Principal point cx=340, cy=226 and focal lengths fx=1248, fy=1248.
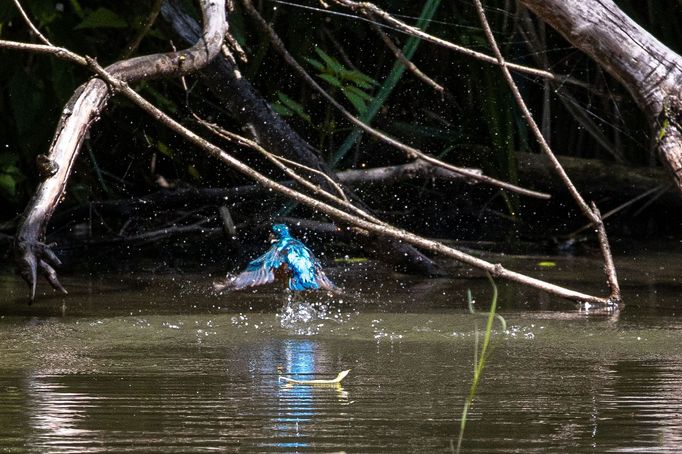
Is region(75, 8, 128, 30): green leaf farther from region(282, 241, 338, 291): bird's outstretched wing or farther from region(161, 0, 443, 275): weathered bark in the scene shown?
region(282, 241, 338, 291): bird's outstretched wing

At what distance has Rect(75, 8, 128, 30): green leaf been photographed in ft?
17.0

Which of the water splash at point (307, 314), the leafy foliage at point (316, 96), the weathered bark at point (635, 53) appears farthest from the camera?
the leafy foliage at point (316, 96)

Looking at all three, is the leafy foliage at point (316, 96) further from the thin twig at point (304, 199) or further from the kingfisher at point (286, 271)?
the thin twig at point (304, 199)

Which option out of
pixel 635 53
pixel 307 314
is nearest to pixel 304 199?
pixel 307 314

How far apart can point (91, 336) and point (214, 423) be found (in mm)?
1309

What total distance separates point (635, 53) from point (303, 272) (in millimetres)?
1409


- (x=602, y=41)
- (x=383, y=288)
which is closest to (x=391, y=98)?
(x=383, y=288)

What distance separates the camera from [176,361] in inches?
131

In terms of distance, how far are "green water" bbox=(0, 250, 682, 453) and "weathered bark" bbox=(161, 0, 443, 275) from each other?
11.9 inches

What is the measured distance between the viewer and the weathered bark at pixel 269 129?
5199 millimetres

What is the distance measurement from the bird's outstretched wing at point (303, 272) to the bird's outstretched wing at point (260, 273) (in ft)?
0.12

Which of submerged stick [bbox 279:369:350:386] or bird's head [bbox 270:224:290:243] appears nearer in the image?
submerged stick [bbox 279:369:350:386]

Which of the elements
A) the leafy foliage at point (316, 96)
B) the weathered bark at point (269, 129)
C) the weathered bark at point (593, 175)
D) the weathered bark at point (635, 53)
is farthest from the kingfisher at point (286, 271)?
the weathered bark at point (593, 175)

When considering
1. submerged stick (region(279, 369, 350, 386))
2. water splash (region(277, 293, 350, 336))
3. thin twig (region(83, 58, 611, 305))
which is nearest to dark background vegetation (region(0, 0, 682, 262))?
water splash (region(277, 293, 350, 336))
